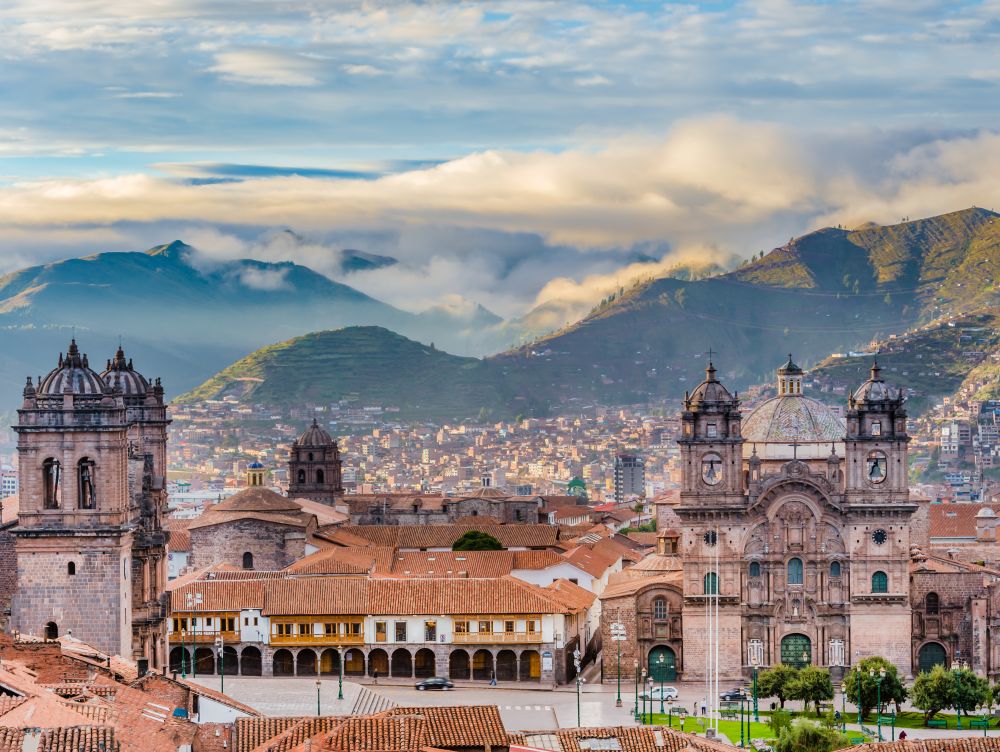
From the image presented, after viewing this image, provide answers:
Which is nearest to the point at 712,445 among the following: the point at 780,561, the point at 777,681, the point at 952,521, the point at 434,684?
the point at 780,561

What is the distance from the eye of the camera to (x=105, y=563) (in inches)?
2594

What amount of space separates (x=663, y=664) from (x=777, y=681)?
805cm

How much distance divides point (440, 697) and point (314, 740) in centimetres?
3421

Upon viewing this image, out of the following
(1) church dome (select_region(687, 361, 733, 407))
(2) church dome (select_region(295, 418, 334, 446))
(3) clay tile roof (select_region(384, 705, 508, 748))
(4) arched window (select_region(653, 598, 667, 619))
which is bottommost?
(3) clay tile roof (select_region(384, 705, 508, 748))

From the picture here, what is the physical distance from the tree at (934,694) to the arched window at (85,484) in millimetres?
31107

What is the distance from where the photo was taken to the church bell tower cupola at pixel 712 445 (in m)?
92.3

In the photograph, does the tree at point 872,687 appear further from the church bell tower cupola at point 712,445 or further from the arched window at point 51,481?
the arched window at point 51,481

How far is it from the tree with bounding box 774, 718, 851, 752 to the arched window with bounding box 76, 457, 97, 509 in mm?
21147

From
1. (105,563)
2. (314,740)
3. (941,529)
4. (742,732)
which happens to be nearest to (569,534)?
(941,529)

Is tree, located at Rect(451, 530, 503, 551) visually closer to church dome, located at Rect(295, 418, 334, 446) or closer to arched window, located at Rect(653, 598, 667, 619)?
arched window, located at Rect(653, 598, 667, 619)

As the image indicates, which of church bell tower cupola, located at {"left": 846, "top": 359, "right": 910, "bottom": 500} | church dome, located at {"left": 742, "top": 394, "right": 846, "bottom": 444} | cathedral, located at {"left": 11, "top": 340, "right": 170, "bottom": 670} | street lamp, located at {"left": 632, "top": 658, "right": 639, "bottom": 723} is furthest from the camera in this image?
church dome, located at {"left": 742, "top": 394, "right": 846, "bottom": 444}

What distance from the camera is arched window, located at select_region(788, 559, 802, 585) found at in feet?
304

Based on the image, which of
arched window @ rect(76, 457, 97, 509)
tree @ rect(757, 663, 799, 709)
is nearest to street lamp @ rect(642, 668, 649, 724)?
tree @ rect(757, 663, 799, 709)

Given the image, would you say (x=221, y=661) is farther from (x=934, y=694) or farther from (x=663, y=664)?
(x=934, y=694)
